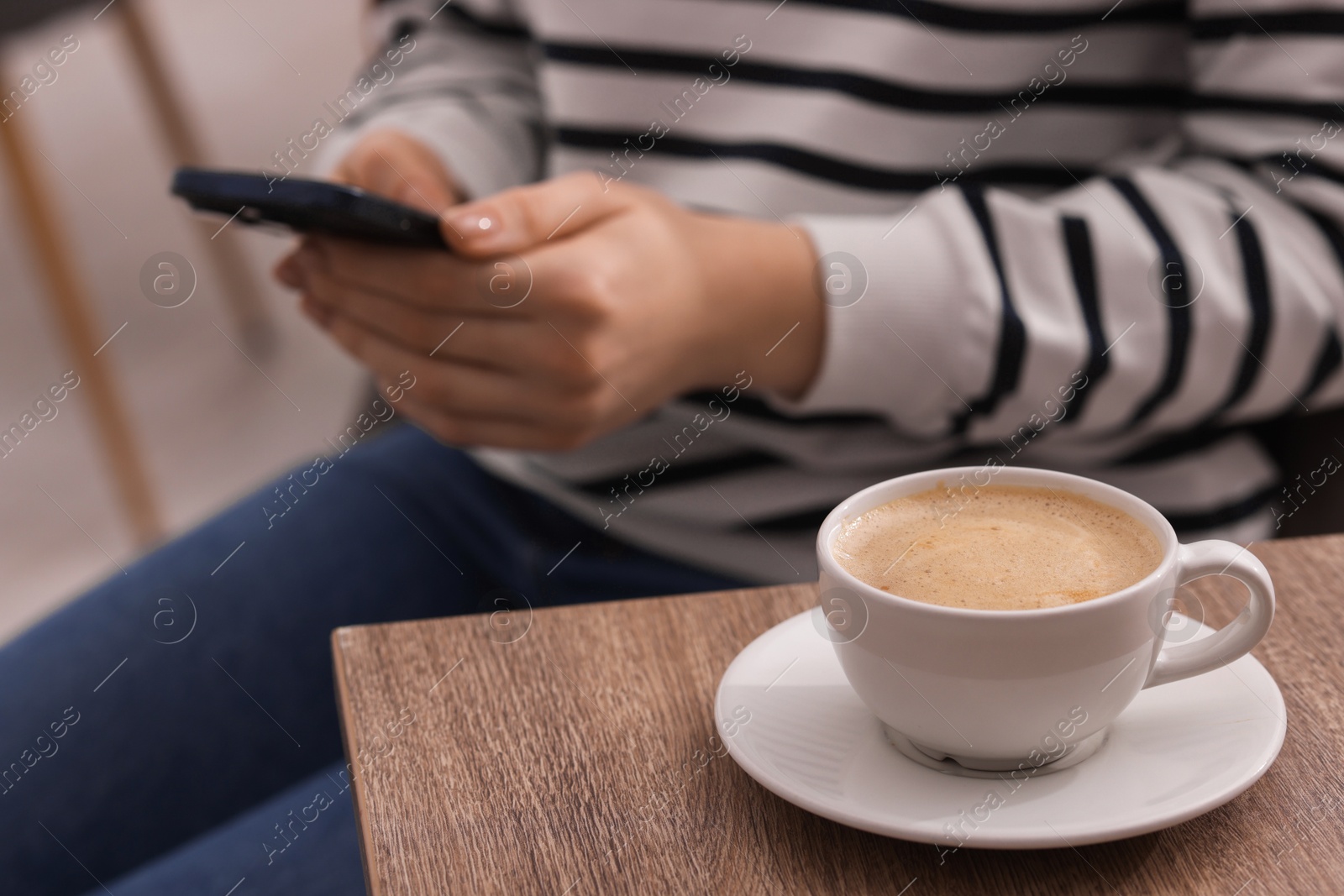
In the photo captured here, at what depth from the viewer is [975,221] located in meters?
0.60

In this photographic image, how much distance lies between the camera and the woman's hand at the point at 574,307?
1.83 ft

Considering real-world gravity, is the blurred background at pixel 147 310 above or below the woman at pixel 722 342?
below

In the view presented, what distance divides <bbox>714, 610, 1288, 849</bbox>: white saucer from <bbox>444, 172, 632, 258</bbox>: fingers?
26 cm

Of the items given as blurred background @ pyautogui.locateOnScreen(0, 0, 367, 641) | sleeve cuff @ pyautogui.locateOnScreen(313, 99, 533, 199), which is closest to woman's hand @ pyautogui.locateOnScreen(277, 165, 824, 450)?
sleeve cuff @ pyautogui.locateOnScreen(313, 99, 533, 199)

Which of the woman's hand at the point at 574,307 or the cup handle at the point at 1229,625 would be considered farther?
the woman's hand at the point at 574,307

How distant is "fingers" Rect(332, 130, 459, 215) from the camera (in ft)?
2.31

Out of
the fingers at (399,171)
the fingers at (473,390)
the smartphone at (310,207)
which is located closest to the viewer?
the smartphone at (310,207)

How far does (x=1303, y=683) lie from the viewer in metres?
0.36

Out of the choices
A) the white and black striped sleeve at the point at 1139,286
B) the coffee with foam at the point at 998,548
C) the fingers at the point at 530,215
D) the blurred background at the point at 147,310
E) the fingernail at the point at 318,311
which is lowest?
the blurred background at the point at 147,310

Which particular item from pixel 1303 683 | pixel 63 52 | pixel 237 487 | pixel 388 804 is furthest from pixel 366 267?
pixel 63 52

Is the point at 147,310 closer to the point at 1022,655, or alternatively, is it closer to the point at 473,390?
the point at 473,390

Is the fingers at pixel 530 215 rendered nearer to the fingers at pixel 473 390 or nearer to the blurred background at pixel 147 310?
the fingers at pixel 473 390

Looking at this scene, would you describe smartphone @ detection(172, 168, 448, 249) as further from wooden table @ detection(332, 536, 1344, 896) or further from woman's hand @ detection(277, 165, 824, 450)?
wooden table @ detection(332, 536, 1344, 896)

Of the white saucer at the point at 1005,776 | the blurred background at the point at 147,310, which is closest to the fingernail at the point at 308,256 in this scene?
the white saucer at the point at 1005,776
